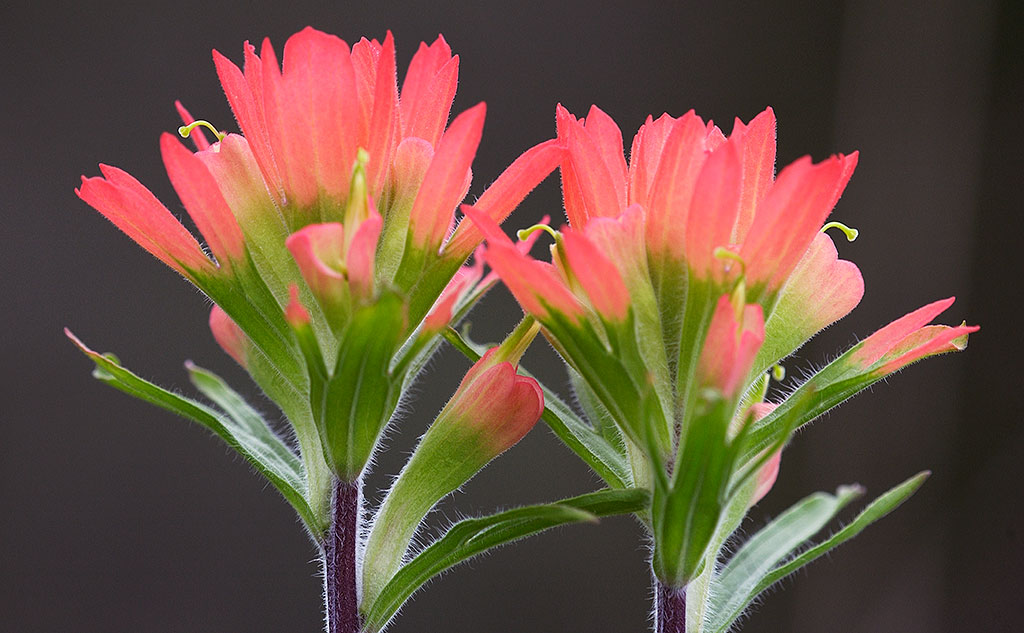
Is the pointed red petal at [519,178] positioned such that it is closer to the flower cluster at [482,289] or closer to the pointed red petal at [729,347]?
the flower cluster at [482,289]

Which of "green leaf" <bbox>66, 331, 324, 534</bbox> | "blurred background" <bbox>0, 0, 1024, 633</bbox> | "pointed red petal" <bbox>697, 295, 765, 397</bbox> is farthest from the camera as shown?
"blurred background" <bbox>0, 0, 1024, 633</bbox>

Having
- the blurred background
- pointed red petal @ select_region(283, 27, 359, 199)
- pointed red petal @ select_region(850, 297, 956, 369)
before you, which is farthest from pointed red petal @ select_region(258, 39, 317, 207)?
the blurred background

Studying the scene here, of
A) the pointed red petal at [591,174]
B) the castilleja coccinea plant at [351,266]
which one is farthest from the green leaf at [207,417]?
the pointed red petal at [591,174]

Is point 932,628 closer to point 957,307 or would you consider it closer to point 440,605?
point 957,307

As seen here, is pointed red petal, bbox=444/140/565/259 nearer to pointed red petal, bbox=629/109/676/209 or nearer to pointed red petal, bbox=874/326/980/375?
pointed red petal, bbox=629/109/676/209

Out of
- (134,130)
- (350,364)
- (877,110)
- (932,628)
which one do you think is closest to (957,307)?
(877,110)

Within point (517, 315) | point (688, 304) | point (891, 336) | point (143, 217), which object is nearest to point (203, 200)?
point (143, 217)

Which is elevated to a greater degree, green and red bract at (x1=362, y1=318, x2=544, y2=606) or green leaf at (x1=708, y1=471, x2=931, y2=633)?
green and red bract at (x1=362, y1=318, x2=544, y2=606)
